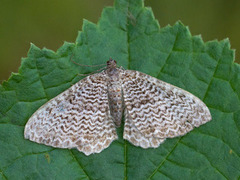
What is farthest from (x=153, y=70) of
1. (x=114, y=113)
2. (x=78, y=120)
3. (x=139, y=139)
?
(x=78, y=120)

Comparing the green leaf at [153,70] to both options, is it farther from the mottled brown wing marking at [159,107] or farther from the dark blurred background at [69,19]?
the dark blurred background at [69,19]

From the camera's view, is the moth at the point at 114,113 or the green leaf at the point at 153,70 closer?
the green leaf at the point at 153,70

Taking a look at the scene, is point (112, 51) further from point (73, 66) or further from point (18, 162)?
point (18, 162)

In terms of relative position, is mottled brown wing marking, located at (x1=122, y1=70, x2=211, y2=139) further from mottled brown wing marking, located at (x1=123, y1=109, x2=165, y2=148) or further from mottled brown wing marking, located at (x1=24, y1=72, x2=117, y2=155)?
mottled brown wing marking, located at (x1=24, y1=72, x2=117, y2=155)

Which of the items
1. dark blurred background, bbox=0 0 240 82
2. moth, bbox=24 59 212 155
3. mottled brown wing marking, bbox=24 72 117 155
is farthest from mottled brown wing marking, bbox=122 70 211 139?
dark blurred background, bbox=0 0 240 82

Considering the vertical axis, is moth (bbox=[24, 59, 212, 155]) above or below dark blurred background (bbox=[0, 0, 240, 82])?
below

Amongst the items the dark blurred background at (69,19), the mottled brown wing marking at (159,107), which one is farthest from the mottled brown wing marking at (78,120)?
the dark blurred background at (69,19)
